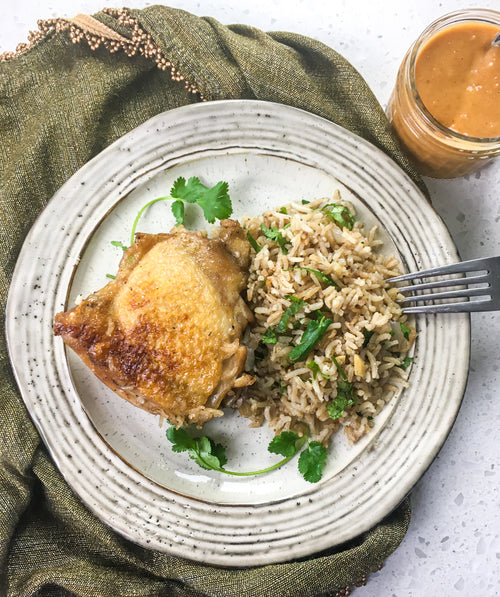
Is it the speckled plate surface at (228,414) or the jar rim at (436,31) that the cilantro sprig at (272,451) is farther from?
the jar rim at (436,31)

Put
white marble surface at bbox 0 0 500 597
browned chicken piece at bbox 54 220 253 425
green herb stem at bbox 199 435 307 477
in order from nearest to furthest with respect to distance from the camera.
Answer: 1. browned chicken piece at bbox 54 220 253 425
2. green herb stem at bbox 199 435 307 477
3. white marble surface at bbox 0 0 500 597

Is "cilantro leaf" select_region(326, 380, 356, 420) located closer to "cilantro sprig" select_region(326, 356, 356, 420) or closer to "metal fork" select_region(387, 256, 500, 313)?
"cilantro sprig" select_region(326, 356, 356, 420)

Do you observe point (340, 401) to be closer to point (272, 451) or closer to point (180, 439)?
point (272, 451)

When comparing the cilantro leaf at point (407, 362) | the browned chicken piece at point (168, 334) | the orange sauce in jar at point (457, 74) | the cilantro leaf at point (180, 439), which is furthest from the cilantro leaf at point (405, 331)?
the cilantro leaf at point (180, 439)

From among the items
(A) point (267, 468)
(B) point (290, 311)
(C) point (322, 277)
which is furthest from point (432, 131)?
(A) point (267, 468)

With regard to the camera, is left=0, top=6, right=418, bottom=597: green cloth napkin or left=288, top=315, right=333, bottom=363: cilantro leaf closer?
left=288, top=315, right=333, bottom=363: cilantro leaf

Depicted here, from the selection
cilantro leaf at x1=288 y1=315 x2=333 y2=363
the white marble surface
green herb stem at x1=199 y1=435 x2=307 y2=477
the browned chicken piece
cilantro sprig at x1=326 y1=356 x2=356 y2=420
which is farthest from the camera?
the white marble surface

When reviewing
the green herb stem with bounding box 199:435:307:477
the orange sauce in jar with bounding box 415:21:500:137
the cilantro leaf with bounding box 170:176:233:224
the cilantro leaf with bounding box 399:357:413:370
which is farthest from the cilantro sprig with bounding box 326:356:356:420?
the orange sauce in jar with bounding box 415:21:500:137
